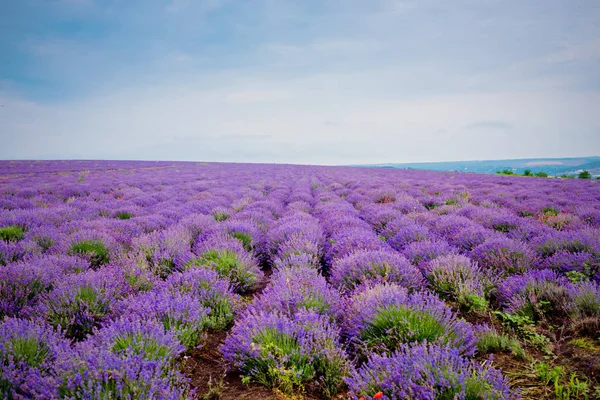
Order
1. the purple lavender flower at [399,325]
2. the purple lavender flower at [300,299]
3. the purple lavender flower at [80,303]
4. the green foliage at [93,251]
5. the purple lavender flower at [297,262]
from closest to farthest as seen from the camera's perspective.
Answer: the purple lavender flower at [399,325]
the purple lavender flower at [80,303]
the purple lavender flower at [300,299]
the purple lavender flower at [297,262]
the green foliage at [93,251]

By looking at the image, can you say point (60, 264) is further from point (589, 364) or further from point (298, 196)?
point (298, 196)

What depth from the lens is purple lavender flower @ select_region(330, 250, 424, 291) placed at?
3.39 m

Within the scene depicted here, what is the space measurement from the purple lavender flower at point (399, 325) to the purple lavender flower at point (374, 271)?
2.28 ft

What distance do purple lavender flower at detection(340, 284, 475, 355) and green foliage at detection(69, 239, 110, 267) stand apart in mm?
3745

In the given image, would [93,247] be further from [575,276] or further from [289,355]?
[575,276]

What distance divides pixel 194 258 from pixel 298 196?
295 inches

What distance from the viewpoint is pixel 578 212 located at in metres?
7.22

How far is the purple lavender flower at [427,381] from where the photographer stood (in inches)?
65.6

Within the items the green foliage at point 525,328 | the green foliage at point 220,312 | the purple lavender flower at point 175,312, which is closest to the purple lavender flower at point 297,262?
the green foliage at point 220,312

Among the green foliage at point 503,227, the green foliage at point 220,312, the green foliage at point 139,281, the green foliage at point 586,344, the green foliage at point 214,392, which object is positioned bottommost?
the green foliage at point 214,392

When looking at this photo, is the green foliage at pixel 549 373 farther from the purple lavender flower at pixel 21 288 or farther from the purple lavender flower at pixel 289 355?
the purple lavender flower at pixel 21 288

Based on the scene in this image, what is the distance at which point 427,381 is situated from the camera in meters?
1.67

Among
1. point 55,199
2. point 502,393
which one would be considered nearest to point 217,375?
point 502,393

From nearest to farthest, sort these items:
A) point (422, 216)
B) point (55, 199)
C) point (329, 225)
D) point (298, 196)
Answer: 1. point (329, 225)
2. point (422, 216)
3. point (55, 199)
4. point (298, 196)
